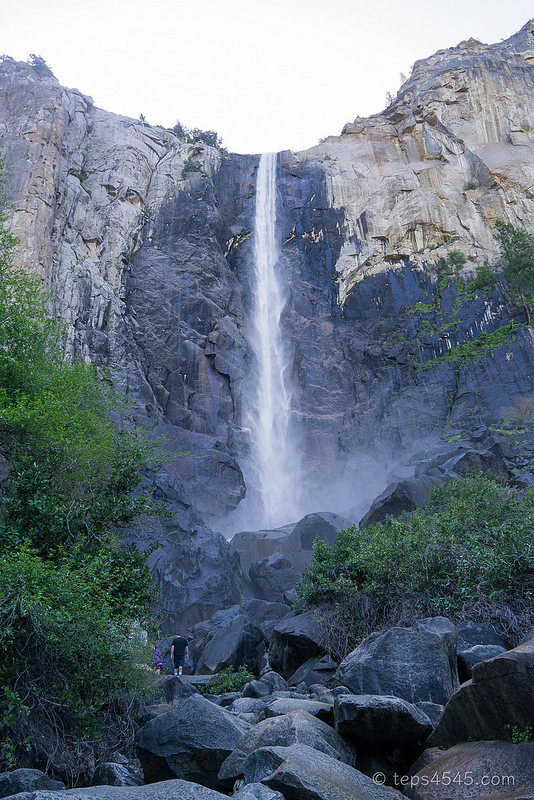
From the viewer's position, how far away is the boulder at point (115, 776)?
6492mm

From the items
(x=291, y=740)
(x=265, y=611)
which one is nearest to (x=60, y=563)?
(x=291, y=740)

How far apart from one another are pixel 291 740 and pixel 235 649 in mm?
9285

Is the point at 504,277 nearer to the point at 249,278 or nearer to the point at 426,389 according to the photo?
the point at 426,389

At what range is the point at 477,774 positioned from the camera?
5184 mm

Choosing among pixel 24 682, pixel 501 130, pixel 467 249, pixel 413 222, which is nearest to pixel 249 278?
pixel 413 222

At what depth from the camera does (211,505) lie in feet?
101

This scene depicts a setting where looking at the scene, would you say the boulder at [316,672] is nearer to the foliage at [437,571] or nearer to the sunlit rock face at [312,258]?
the foliage at [437,571]

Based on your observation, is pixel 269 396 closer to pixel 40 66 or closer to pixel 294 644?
pixel 294 644

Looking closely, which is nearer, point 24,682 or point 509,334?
point 24,682

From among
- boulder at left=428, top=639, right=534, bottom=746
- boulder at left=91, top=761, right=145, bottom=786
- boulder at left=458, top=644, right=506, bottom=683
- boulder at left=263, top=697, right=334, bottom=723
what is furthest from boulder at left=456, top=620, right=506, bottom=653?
boulder at left=91, top=761, right=145, bottom=786

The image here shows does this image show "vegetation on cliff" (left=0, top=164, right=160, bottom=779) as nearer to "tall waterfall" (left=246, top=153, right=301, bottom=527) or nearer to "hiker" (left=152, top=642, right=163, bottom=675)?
"hiker" (left=152, top=642, right=163, bottom=675)

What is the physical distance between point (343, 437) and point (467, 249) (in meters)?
17.9

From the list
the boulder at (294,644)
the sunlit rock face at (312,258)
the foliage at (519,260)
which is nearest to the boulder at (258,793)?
the boulder at (294,644)

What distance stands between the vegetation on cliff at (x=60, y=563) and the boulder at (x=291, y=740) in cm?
261
